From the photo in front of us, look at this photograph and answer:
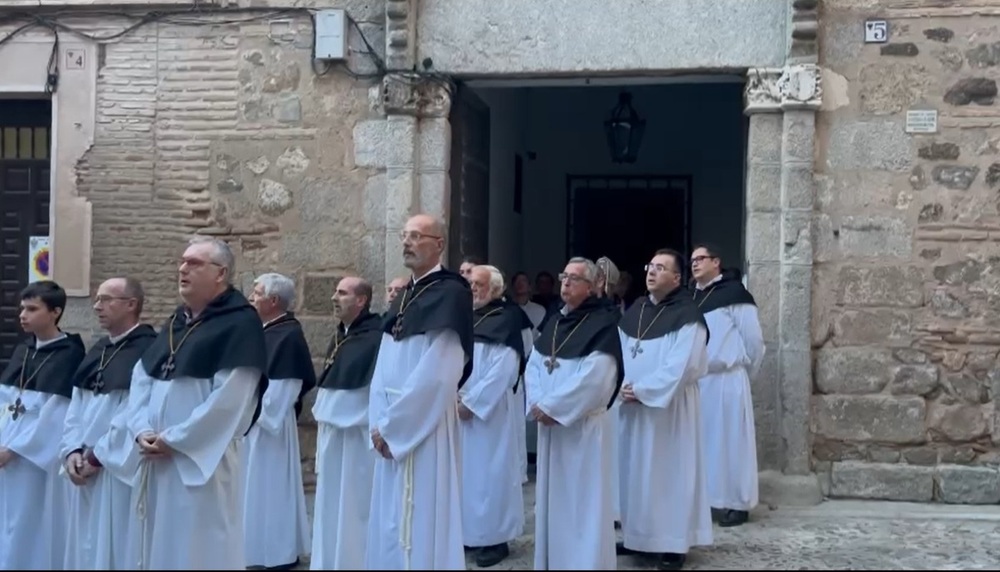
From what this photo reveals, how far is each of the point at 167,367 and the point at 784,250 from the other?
4433 millimetres

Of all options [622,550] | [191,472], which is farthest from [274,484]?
[622,550]

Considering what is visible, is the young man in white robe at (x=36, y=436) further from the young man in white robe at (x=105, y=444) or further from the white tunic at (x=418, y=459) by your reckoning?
the white tunic at (x=418, y=459)

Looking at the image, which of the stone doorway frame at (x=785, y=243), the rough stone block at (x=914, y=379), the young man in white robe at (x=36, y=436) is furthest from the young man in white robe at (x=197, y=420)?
the rough stone block at (x=914, y=379)

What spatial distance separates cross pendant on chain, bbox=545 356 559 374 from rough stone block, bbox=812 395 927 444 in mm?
2528

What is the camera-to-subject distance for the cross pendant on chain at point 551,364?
6041 mm

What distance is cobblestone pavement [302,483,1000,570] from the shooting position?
627cm

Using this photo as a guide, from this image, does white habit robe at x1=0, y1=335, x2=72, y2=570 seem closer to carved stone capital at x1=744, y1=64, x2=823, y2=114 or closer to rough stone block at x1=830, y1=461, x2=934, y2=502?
carved stone capital at x1=744, y1=64, x2=823, y2=114

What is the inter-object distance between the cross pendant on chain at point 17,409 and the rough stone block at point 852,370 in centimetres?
485

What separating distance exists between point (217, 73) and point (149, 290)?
1.60 m

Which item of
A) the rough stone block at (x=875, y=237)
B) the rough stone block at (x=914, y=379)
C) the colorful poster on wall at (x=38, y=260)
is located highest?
the rough stone block at (x=875, y=237)

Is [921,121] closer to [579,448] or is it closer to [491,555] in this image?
[579,448]

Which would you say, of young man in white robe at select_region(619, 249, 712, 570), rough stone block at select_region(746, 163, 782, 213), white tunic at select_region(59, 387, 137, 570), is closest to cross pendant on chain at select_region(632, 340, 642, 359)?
young man in white robe at select_region(619, 249, 712, 570)

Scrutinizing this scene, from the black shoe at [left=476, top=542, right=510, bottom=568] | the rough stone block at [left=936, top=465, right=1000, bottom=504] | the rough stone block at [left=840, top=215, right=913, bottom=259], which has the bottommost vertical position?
the black shoe at [left=476, top=542, right=510, bottom=568]

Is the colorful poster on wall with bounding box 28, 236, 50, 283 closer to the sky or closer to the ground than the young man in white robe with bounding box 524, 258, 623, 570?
closer to the sky
